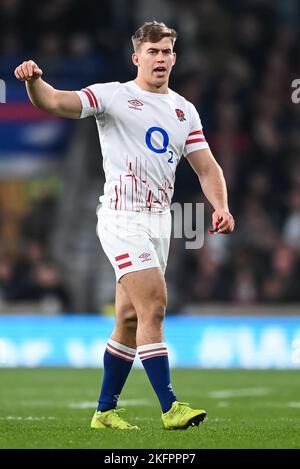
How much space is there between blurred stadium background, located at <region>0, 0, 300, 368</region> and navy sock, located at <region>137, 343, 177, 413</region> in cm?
728

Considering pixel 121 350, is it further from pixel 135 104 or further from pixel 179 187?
pixel 179 187

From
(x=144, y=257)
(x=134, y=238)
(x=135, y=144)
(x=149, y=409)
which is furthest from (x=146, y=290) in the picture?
(x=149, y=409)

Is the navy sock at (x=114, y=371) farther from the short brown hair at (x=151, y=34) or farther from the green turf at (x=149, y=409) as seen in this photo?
the short brown hair at (x=151, y=34)

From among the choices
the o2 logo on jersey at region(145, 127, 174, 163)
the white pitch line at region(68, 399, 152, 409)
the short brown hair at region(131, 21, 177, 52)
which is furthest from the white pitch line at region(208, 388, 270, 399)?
the short brown hair at region(131, 21, 177, 52)

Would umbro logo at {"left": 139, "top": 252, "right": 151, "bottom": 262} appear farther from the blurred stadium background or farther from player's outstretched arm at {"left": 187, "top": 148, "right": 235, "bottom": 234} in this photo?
the blurred stadium background

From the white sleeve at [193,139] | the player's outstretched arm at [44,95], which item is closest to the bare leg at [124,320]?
the white sleeve at [193,139]

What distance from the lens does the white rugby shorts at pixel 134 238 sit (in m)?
7.16

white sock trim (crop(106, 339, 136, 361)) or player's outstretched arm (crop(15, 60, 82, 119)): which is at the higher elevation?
player's outstretched arm (crop(15, 60, 82, 119))

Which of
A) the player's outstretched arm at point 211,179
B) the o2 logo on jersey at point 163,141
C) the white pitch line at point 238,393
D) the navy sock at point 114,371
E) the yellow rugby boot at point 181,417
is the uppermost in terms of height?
the o2 logo on jersey at point 163,141

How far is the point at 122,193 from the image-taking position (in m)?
7.27

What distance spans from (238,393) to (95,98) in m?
4.84

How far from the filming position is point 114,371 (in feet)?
24.2

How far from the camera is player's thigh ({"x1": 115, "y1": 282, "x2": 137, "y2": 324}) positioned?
7270mm

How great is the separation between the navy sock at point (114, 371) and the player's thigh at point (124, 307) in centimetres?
18
